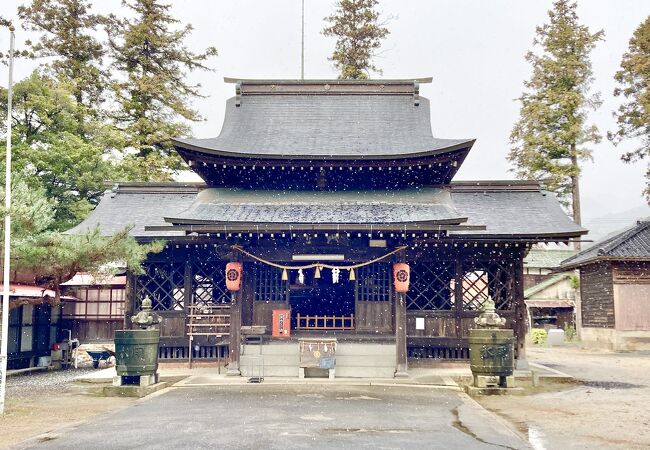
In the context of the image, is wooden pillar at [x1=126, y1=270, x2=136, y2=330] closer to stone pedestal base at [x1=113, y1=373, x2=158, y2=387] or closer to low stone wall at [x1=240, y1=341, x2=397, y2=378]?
stone pedestal base at [x1=113, y1=373, x2=158, y2=387]

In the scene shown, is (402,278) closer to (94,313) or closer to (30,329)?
Answer: (30,329)

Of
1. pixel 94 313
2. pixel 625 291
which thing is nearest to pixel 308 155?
pixel 94 313

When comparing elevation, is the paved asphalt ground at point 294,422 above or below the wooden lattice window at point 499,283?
below

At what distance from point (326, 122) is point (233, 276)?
6.73 meters

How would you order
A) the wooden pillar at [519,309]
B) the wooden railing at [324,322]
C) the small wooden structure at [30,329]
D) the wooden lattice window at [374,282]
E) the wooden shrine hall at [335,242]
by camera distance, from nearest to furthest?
the wooden shrine hall at [335,242] → the wooden lattice window at [374,282] → the wooden pillar at [519,309] → the wooden railing at [324,322] → the small wooden structure at [30,329]

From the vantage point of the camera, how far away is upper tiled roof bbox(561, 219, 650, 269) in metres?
26.1

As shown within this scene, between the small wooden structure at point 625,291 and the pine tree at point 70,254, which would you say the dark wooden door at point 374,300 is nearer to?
the pine tree at point 70,254

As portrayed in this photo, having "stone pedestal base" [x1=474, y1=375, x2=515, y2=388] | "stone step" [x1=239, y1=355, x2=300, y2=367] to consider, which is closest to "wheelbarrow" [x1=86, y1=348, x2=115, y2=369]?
"stone step" [x1=239, y1=355, x2=300, y2=367]

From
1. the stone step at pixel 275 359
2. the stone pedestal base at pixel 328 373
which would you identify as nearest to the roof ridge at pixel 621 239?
the stone pedestal base at pixel 328 373

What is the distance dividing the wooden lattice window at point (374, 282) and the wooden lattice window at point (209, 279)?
4.27 m

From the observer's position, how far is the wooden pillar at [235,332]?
1627 cm

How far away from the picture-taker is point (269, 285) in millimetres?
17406

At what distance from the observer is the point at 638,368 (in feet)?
65.2

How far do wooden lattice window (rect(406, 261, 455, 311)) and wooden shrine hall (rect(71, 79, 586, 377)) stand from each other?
0.04 meters
